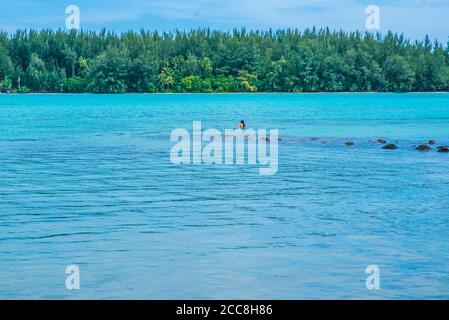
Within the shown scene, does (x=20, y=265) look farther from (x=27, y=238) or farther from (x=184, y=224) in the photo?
(x=184, y=224)

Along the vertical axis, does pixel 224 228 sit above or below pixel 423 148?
below

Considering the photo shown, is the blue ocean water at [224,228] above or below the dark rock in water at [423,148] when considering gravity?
below

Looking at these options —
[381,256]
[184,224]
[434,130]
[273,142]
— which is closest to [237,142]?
[273,142]

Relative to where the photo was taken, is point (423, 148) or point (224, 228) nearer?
point (224, 228)

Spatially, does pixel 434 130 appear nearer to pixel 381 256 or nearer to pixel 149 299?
pixel 381 256

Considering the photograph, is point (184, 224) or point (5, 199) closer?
point (184, 224)

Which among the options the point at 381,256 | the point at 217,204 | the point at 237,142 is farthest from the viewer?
the point at 237,142

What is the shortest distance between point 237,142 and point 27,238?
3772 centimetres

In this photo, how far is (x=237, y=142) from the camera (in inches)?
2381

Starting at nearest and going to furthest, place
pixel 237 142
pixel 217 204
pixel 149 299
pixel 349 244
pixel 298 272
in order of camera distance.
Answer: pixel 149 299 → pixel 298 272 → pixel 349 244 → pixel 217 204 → pixel 237 142

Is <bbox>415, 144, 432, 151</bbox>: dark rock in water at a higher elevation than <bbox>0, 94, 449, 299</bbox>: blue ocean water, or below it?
higher

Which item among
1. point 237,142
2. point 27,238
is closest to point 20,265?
point 27,238

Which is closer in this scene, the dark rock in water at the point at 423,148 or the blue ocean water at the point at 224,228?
the blue ocean water at the point at 224,228

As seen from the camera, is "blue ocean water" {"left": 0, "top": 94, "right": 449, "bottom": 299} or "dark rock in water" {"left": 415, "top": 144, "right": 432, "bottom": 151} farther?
"dark rock in water" {"left": 415, "top": 144, "right": 432, "bottom": 151}
